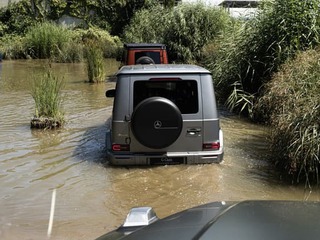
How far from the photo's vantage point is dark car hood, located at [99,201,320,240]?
81.4 inches

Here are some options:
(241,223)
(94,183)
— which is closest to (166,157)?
(94,183)

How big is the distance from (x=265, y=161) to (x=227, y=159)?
64 centimetres

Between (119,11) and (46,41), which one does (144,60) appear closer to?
(46,41)

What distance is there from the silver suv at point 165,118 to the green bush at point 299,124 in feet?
3.12

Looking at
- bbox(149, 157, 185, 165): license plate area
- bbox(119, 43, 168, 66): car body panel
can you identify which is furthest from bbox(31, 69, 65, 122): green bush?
bbox(149, 157, 185, 165): license plate area

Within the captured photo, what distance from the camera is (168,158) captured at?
7148 mm

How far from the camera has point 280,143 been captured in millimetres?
6992

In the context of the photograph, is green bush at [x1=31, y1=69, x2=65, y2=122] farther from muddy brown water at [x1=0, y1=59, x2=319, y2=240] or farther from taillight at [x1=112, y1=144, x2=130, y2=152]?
taillight at [x1=112, y1=144, x2=130, y2=152]

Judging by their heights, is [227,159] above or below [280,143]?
below

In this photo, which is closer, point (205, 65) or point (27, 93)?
point (205, 65)

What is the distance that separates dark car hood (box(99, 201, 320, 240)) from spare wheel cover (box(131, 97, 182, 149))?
415 centimetres

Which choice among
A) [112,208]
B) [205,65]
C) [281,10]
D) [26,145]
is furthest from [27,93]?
[112,208]

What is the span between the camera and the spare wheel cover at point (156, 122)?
679cm

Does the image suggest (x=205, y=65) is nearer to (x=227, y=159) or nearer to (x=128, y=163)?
(x=227, y=159)
